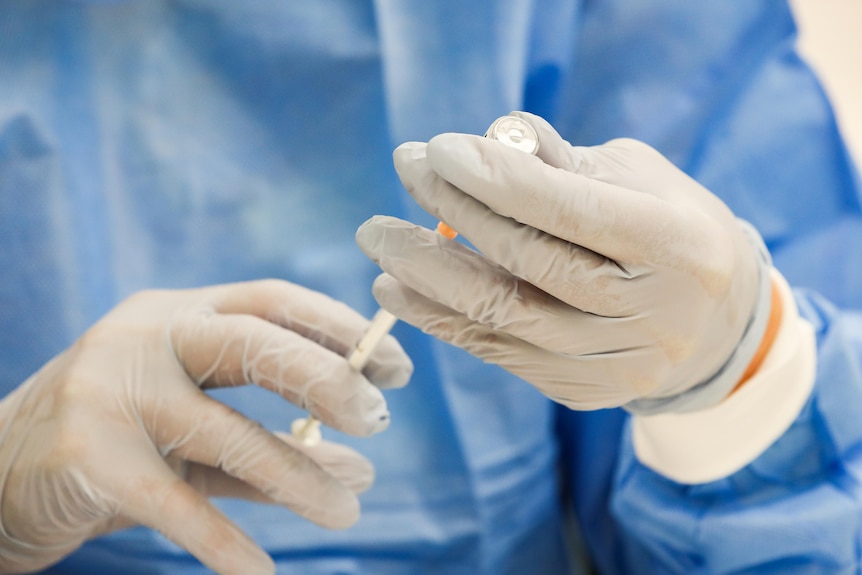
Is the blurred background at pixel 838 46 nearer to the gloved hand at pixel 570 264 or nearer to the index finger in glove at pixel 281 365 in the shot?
the gloved hand at pixel 570 264

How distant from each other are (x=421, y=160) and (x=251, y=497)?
0.42 meters

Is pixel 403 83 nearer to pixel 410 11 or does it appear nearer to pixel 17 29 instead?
pixel 410 11

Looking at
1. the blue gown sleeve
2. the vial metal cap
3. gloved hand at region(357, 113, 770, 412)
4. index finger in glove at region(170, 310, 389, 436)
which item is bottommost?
the blue gown sleeve

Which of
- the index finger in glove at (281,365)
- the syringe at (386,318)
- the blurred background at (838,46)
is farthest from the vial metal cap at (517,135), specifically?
the blurred background at (838,46)

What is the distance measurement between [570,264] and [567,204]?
0.05 meters

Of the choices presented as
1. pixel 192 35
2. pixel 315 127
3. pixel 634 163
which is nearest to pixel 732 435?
pixel 634 163

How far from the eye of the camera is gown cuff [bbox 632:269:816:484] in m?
0.77

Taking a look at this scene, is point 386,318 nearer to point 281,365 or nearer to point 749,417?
point 281,365

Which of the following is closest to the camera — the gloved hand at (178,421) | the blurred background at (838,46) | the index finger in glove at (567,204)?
the index finger in glove at (567,204)

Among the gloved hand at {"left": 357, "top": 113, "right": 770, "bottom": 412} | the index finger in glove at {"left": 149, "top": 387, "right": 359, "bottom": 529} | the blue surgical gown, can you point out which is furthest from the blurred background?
the index finger in glove at {"left": 149, "top": 387, "right": 359, "bottom": 529}

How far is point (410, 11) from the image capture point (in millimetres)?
880

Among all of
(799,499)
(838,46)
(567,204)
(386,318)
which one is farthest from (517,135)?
(838,46)

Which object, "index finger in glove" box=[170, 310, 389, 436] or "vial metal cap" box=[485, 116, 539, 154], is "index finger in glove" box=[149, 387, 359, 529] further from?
"vial metal cap" box=[485, 116, 539, 154]

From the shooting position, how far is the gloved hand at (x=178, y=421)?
659 millimetres
